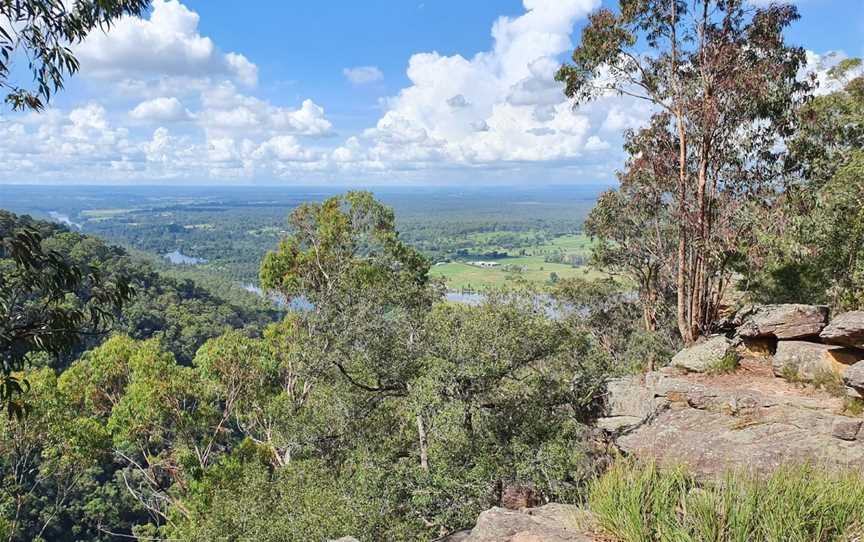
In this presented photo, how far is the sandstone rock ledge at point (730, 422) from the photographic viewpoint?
650 cm

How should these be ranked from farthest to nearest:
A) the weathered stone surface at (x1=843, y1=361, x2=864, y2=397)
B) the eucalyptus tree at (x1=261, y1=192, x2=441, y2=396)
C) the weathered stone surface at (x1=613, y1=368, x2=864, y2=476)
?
1. the eucalyptus tree at (x1=261, y1=192, x2=441, y2=396)
2. the weathered stone surface at (x1=843, y1=361, x2=864, y2=397)
3. the weathered stone surface at (x1=613, y1=368, x2=864, y2=476)

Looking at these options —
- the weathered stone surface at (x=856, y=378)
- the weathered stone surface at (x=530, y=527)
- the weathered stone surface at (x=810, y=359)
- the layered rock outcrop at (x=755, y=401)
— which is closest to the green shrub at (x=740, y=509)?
the weathered stone surface at (x=530, y=527)

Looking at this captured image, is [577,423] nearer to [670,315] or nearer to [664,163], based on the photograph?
[664,163]

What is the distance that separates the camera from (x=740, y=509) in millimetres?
3607

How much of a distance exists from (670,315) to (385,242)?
31.7 ft

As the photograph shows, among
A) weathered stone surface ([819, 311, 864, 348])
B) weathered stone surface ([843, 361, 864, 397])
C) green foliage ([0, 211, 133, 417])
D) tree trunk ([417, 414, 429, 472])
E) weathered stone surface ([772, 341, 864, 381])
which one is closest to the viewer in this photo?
green foliage ([0, 211, 133, 417])

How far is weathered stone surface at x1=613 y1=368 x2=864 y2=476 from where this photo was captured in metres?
6.48

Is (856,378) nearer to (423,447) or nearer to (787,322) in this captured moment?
(787,322)

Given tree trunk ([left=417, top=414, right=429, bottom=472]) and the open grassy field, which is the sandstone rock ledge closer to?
tree trunk ([left=417, top=414, right=429, bottom=472])

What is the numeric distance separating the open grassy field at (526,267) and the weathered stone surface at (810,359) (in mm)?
46734

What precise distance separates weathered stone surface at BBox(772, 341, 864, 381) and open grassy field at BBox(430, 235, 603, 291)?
46.7m

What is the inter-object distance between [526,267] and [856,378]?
294 feet

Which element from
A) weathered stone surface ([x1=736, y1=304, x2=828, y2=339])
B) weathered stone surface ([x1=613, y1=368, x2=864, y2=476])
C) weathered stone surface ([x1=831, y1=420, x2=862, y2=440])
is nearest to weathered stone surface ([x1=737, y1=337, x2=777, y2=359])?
weathered stone surface ([x1=736, y1=304, x2=828, y2=339])

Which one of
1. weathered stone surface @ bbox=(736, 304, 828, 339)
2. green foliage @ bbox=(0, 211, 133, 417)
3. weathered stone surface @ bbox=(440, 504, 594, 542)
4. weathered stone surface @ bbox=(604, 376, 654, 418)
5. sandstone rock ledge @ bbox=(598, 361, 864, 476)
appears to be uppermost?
green foliage @ bbox=(0, 211, 133, 417)
